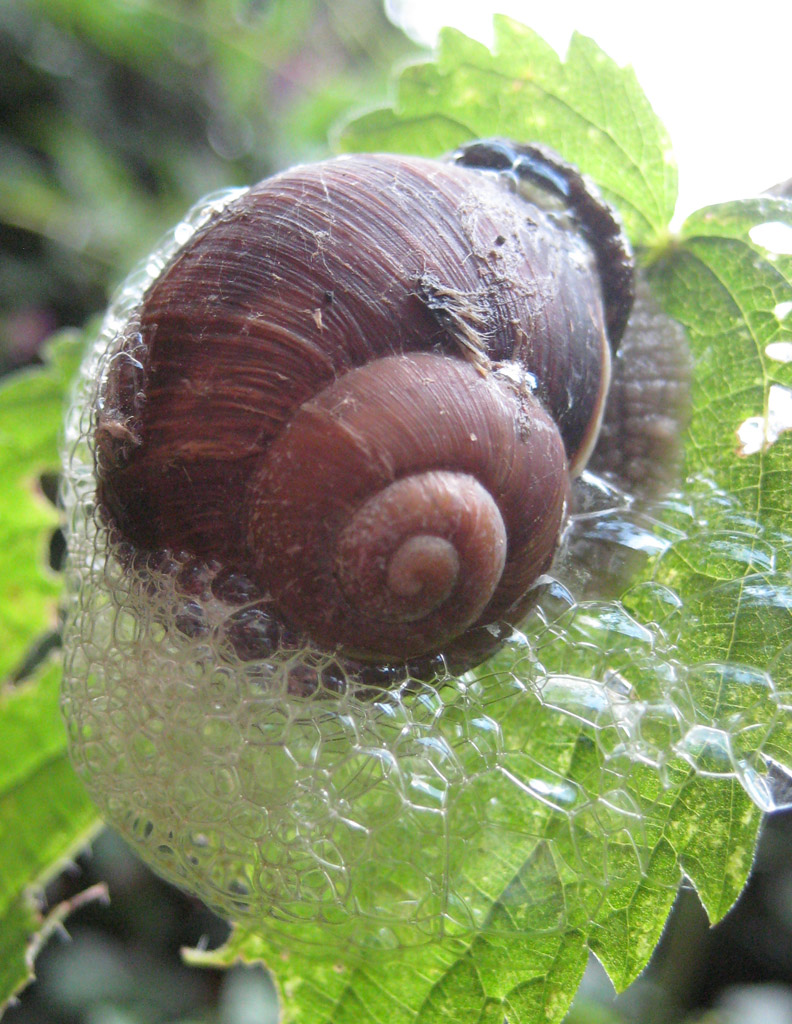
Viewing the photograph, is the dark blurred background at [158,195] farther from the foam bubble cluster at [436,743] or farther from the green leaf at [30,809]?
the foam bubble cluster at [436,743]

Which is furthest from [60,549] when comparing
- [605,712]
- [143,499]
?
[605,712]

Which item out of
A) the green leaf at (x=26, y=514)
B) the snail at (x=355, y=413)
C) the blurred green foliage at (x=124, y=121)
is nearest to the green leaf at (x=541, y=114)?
the snail at (x=355, y=413)

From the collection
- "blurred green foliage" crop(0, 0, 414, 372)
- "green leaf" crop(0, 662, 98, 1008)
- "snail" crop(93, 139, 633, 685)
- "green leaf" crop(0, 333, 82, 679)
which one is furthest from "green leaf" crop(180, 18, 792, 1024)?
"blurred green foliage" crop(0, 0, 414, 372)

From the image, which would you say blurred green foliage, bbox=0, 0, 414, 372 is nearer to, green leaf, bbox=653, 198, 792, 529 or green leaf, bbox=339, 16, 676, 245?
green leaf, bbox=339, 16, 676, 245

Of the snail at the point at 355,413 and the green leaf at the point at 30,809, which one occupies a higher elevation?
the snail at the point at 355,413

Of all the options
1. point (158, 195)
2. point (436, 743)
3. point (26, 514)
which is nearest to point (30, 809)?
point (26, 514)

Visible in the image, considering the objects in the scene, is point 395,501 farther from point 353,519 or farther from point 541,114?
point 541,114
